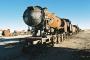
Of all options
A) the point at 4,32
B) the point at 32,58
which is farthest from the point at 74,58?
the point at 4,32

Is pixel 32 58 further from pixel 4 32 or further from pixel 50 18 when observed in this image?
pixel 4 32

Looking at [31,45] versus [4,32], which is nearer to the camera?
[31,45]

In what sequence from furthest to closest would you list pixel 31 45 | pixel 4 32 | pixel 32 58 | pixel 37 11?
1. pixel 4 32
2. pixel 37 11
3. pixel 31 45
4. pixel 32 58

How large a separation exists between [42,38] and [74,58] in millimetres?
4153

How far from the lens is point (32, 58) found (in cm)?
1330

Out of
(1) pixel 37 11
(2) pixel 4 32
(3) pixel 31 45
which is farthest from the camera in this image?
(2) pixel 4 32

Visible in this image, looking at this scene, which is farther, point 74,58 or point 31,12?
point 31,12

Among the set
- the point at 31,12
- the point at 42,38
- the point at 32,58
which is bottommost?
the point at 32,58

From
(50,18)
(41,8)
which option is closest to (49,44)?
(50,18)

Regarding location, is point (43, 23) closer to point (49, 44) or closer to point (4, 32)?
point (49, 44)

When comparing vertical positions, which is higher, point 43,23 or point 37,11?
point 37,11

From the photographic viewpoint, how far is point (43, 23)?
16938 mm

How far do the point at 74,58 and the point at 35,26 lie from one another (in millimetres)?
A: 5953

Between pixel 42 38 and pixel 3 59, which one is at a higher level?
pixel 42 38
